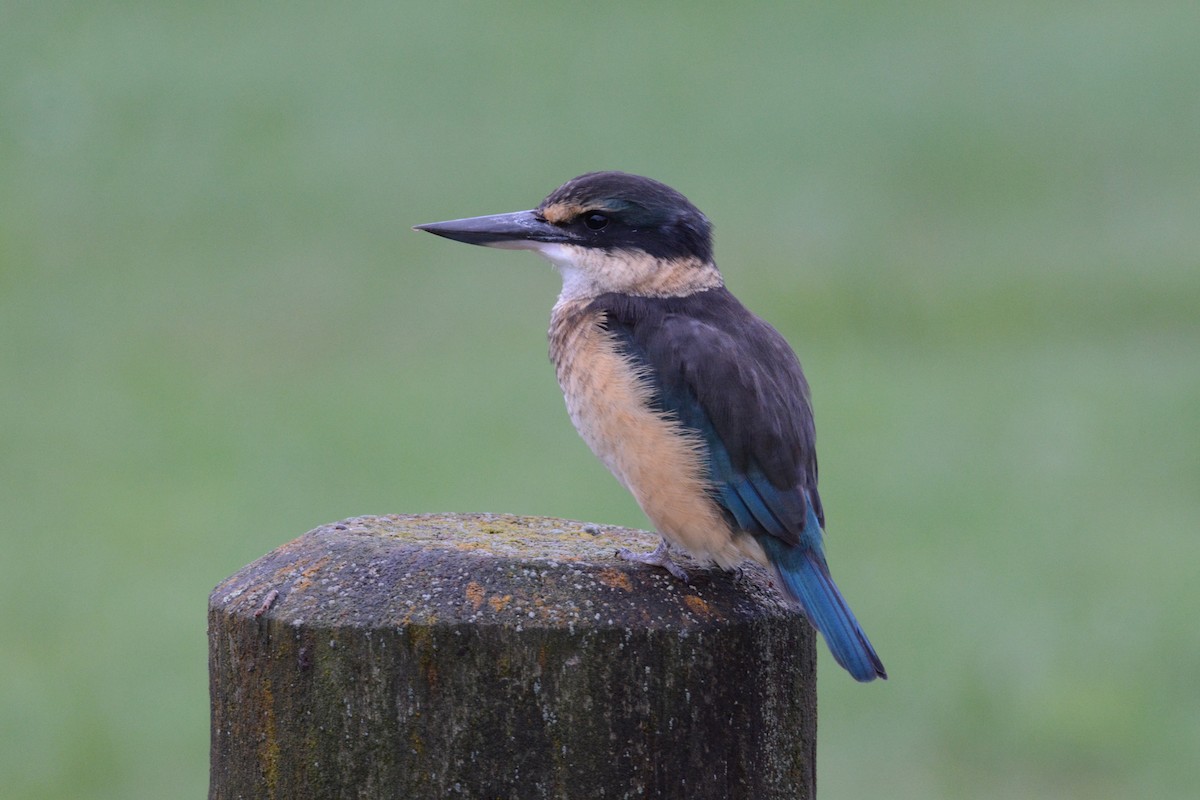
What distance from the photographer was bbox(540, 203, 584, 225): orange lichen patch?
443cm

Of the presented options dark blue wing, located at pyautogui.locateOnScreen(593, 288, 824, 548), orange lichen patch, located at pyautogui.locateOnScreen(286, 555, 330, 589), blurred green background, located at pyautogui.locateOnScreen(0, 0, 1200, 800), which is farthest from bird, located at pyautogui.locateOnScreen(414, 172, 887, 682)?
blurred green background, located at pyautogui.locateOnScreen(0, 0, 1200, 800)

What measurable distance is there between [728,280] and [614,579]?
39.7 ft

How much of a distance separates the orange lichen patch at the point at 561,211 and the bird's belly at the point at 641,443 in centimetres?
31

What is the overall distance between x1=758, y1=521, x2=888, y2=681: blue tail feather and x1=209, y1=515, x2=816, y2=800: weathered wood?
1.23ft

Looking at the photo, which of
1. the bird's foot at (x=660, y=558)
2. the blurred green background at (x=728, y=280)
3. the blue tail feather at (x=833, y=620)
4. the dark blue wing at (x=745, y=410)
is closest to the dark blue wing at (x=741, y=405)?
the dark blue wing at (x=745, y=410)

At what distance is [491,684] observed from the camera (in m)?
2.72

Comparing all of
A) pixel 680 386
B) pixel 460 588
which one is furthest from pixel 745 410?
pixel 460 588

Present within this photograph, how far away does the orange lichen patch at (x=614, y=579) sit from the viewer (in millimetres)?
2908

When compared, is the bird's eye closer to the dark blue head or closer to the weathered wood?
the dark blue head

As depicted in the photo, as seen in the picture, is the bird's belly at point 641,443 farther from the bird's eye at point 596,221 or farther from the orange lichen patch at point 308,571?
the orange lichen patch at point 308,571

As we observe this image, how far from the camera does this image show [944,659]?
870 cm

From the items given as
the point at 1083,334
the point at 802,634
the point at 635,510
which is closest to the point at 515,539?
the point at 802,634

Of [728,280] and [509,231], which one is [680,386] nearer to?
[509,231]

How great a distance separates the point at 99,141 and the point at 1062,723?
510 inches
